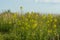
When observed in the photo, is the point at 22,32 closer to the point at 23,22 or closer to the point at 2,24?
the point at 23,22

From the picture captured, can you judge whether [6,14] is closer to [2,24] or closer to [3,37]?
[2,24]

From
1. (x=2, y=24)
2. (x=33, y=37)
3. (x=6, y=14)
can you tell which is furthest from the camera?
(x=6, y=14)

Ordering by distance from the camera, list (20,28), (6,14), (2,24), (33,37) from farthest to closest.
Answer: (6,14) → (2,24) → (20,28) → (33,37)

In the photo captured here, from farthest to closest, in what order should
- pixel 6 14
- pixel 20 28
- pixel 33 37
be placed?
pixel 6 14, pixel 20 28, pixel 33 37

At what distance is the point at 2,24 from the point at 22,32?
2799mm

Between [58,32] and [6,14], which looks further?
[6,14]

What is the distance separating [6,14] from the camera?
1477cm

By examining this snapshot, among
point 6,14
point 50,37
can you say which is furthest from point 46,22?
point 6,14

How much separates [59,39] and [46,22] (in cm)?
75

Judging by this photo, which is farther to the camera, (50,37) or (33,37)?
(50,37)

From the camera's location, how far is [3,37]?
30.1ft

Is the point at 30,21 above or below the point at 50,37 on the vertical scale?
above

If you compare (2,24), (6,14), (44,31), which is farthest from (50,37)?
(6,14)

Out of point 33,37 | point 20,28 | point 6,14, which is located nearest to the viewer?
point 33,37
